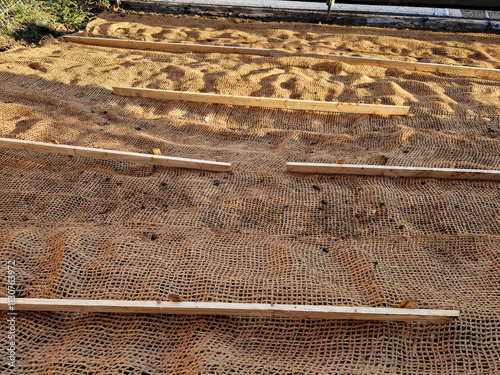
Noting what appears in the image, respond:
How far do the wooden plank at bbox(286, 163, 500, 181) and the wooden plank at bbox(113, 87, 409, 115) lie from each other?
1.61 m

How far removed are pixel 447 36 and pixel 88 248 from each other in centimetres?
863

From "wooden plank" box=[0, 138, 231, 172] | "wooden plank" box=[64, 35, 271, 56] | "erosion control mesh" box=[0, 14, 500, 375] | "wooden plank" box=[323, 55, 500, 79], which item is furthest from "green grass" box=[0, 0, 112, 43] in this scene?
"wooden plank" box=[323, 55, 500, 79]

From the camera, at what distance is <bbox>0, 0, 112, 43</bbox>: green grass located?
6.83 metres

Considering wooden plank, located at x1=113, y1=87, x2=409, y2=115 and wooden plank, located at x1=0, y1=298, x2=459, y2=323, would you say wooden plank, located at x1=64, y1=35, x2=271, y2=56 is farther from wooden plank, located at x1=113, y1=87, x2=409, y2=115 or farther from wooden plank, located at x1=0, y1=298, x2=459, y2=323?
wooden plank, located at x1=0, y1=298, x2=459, y2=323

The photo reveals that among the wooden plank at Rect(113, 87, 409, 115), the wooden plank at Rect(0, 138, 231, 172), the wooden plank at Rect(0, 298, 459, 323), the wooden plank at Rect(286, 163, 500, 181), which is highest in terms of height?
the wooden plank at Rect(113, 87, 409, 115)

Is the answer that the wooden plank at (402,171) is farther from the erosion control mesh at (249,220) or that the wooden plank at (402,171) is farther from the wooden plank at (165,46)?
the wooden plank at (165,46)

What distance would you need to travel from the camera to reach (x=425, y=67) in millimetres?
5859

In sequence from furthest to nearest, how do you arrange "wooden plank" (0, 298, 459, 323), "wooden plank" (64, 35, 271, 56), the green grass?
the green grass
"wooden plank" (64, 35, 271, 56)
"wooden plank" (0, 298, 459, 323)

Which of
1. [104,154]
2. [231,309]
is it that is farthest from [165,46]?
[231,309]

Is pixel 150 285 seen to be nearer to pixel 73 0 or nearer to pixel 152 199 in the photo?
pixel 152 199

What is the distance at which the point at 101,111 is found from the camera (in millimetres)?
4848

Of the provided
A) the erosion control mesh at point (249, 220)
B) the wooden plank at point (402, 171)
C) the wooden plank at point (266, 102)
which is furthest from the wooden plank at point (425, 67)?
the wooden plank at point (402, 171)

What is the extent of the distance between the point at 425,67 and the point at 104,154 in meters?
5.69

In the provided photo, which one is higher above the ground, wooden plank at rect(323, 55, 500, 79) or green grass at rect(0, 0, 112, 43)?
green grass at rect(0, 0, 112, 43)
